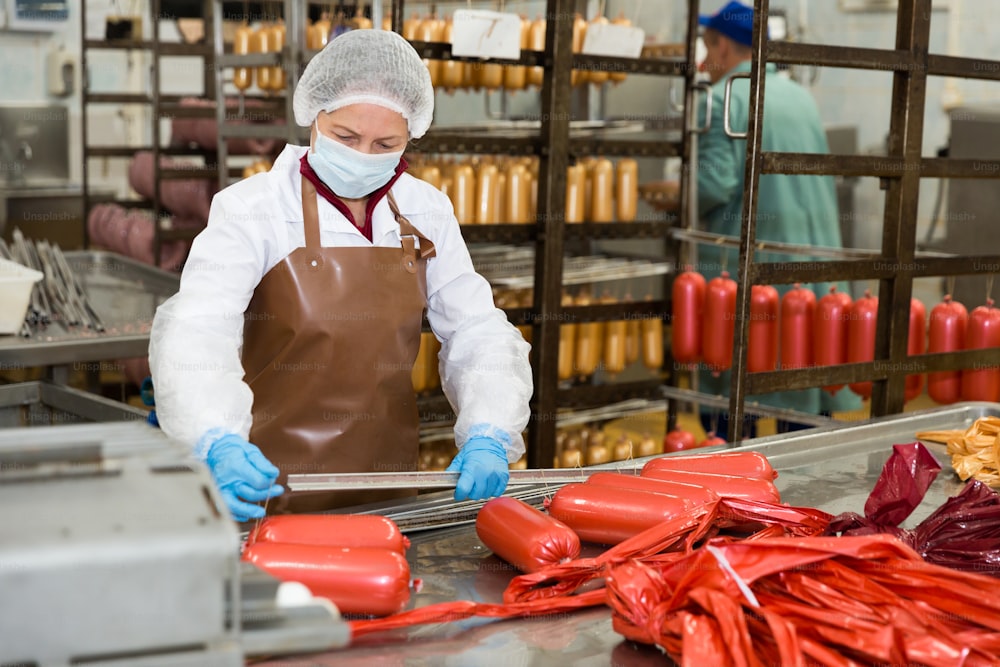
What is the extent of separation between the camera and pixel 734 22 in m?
5.34

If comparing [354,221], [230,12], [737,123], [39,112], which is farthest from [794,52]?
[39,112]

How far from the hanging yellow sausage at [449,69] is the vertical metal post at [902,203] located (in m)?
1.93

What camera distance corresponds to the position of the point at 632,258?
5539mm

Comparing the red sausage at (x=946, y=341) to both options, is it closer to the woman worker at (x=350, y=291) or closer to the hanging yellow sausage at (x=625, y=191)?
the hanging yellow sausage at (x=625, y=191)

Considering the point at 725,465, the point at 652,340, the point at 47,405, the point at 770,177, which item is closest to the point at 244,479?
the point at 725,465

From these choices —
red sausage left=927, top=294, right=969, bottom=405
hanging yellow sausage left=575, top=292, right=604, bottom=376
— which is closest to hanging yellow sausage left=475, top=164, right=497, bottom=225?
hanging yellow sausage left=575, top=292, right=604, bottom=376

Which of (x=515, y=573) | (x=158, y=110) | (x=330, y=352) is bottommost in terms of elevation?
(x=515, y=573)

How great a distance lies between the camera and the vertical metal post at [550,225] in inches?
177

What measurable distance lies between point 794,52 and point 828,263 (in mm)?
678

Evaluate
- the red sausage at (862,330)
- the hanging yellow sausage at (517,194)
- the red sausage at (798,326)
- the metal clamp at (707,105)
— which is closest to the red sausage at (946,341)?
the red sausage at (862,330)

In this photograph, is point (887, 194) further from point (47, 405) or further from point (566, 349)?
point (47, 405)

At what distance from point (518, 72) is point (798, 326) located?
5.70 ft

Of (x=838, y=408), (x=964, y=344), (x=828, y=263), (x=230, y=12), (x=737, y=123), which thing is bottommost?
(x=838, y=408)

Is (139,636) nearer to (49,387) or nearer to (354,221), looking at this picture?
(354,221)
